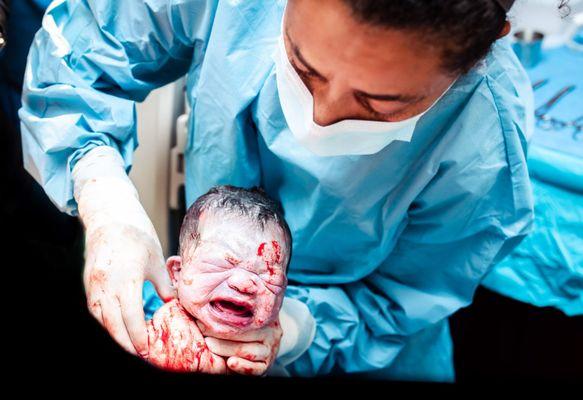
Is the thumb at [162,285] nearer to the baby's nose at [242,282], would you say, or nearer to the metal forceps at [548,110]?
the baby's nose at [242,282]

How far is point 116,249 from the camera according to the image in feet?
2.65

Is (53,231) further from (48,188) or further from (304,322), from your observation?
(304,322)

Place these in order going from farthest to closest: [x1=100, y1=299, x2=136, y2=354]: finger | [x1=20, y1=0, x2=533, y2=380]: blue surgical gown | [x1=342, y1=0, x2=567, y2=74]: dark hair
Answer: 1. [x1=20, y1=0, x2=533, y2=380]: blue surgical gown
2. [x1=100, y1=299, x2=136, y2=354]: finger
3. [x1=342, y1=0, x2=567, y2=74]: dark hair

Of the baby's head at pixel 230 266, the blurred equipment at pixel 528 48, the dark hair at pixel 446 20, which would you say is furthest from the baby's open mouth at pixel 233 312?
the blurred equipment at pixel 528 48

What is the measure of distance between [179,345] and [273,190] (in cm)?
35

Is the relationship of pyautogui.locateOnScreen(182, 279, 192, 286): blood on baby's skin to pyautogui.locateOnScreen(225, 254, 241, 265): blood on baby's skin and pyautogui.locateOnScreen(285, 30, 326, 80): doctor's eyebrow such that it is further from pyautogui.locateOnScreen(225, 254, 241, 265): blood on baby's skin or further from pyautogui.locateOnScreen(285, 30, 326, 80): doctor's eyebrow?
pyautogui.locateOnScreen(285, 30, 326, 80): doctor's eyebrow

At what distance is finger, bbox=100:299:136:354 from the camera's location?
2.42 feet

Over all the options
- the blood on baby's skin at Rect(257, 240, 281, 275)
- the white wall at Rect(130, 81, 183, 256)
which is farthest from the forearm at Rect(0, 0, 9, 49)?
the blood on baby's skin at Rect(257, 240, 281, 275)

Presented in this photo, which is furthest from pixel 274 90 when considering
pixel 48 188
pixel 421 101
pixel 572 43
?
pixel 572 43

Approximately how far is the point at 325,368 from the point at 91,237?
1.53ft

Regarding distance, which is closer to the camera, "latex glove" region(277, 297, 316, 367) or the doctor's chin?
the doctor's chin

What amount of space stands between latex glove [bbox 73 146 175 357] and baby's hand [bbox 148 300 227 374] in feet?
0.07

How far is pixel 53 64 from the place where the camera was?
95 cm

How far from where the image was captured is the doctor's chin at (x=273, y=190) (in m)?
0.70
